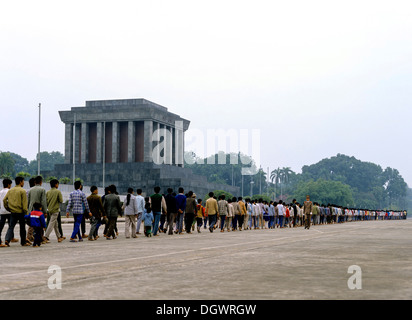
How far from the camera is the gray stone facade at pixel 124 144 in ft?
279

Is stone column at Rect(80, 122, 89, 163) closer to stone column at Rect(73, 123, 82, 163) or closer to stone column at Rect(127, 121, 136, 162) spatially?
stone column at Rect(73, 123, 82, 163)

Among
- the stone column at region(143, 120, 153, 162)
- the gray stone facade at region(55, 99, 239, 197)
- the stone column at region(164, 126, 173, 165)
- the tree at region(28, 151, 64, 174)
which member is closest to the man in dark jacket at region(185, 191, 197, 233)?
the gray stone facade at region(55, 99, 239, 197)

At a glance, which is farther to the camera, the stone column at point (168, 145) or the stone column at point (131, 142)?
the stone column at point (168, 145)

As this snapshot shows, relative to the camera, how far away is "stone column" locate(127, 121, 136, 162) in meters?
93.6

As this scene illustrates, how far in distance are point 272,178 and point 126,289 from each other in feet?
615

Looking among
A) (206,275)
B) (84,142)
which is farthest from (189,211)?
(84,142)

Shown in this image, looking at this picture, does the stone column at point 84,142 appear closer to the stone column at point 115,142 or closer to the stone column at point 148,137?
the stone column at point 115,142

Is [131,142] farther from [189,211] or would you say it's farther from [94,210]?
[94,210]

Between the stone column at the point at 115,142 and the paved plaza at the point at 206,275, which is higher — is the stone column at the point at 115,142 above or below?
above

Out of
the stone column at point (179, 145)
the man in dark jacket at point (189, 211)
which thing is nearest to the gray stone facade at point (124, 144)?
the stone column at point (179, 145)

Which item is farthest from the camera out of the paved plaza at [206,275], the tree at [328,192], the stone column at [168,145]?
the tree at [328,192]

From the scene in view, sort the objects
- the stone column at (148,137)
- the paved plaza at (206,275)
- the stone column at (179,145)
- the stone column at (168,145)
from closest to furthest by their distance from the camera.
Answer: the paved plaza at (206,275), the stone column at (148,137), the stone column at (168,145), the stone column at (179,145)
